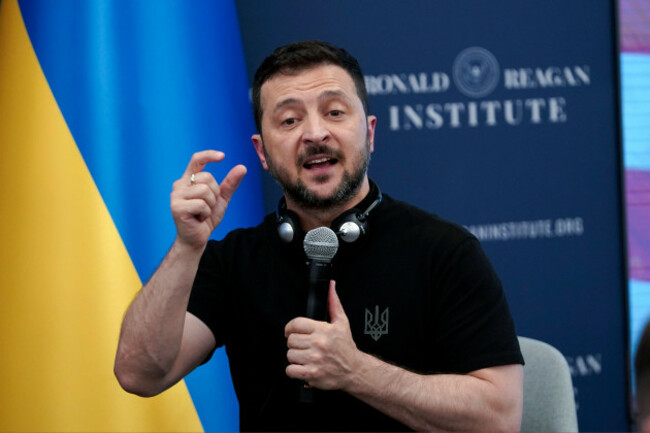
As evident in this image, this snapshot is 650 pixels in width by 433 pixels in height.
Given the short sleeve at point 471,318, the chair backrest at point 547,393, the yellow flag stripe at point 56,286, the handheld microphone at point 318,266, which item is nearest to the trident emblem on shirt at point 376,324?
the short sleeve at point 471,318

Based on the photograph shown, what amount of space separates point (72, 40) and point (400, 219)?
3.49ft

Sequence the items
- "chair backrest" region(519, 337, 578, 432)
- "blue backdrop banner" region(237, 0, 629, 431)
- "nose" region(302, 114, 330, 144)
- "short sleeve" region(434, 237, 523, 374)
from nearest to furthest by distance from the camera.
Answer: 1. "short sleeve" region(434, 237, 523, 374)
2. "nose" region(302, 114, 330, 144)
3. "chair backrest" region(519, 337, 578, 432)
4. "blue backdrop banner" region(237, 0, 629, 431)

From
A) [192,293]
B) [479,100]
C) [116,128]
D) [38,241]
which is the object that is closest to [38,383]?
[38,241]

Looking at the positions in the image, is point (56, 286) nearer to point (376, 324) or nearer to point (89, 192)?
point (89, 192)

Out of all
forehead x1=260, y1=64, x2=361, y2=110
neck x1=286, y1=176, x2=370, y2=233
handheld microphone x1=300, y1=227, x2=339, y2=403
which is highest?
forehead x1=260, y1=64, x2=361, y2=110

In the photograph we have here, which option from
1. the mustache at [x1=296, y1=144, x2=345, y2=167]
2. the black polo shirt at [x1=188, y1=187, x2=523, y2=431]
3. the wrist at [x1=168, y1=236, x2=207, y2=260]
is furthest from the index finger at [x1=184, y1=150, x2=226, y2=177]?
the black polo shirt at [x1=188, y1=187, x2=523, y2=431]

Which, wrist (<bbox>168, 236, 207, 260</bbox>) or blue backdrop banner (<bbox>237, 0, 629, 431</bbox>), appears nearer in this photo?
wrist (<bbox>168, 236, 207, 260</bbox>)

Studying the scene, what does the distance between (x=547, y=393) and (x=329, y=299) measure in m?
0.85

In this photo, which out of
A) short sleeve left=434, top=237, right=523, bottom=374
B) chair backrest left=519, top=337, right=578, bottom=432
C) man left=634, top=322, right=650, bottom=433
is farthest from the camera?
chair backrest left=519, top=337, right=578, bottom=432

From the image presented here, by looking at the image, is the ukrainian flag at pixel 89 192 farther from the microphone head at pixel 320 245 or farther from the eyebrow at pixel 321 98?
the microphone head at pixel 320 245

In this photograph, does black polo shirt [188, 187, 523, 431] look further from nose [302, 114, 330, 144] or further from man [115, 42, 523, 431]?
nose [302, 114, 330, 144]

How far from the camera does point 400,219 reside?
1757 millimetres

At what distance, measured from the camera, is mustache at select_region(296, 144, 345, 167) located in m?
1.67

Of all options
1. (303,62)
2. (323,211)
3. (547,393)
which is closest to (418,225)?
(323,211)
